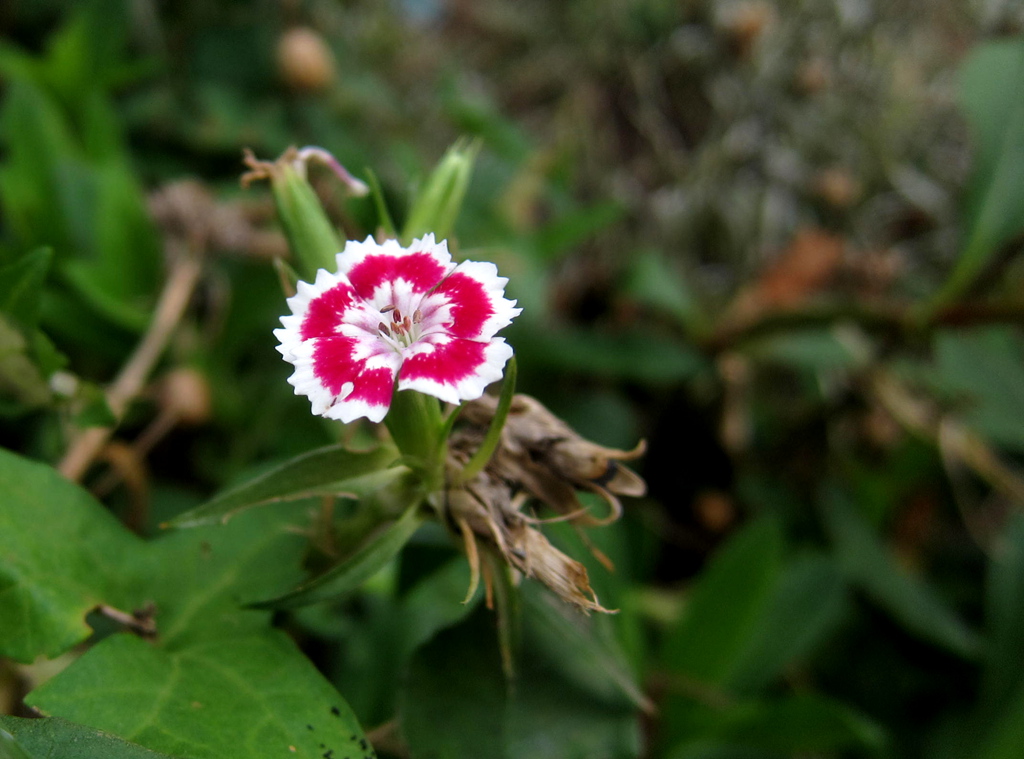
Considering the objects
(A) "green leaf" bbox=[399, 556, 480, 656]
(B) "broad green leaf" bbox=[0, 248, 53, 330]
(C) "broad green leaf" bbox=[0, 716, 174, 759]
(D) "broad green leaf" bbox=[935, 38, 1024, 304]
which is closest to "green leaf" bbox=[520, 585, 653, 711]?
(A) "green leaf" bbox=[399, 556, 480, 656]

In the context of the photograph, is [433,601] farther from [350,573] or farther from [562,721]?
[350,573]

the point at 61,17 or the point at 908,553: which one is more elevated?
the point at 61,17

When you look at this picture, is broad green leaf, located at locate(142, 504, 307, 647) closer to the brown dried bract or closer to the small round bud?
the brown dried bract

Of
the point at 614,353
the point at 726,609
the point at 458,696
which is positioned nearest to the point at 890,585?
the point at 726,609

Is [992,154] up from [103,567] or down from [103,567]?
up

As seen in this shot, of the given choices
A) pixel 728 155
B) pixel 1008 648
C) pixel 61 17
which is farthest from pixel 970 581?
pixel 61 17

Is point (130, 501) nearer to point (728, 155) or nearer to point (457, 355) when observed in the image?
point (457, 355)

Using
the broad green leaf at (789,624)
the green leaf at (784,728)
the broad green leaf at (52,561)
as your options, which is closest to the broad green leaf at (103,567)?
the broad green leaf at (52,561)
